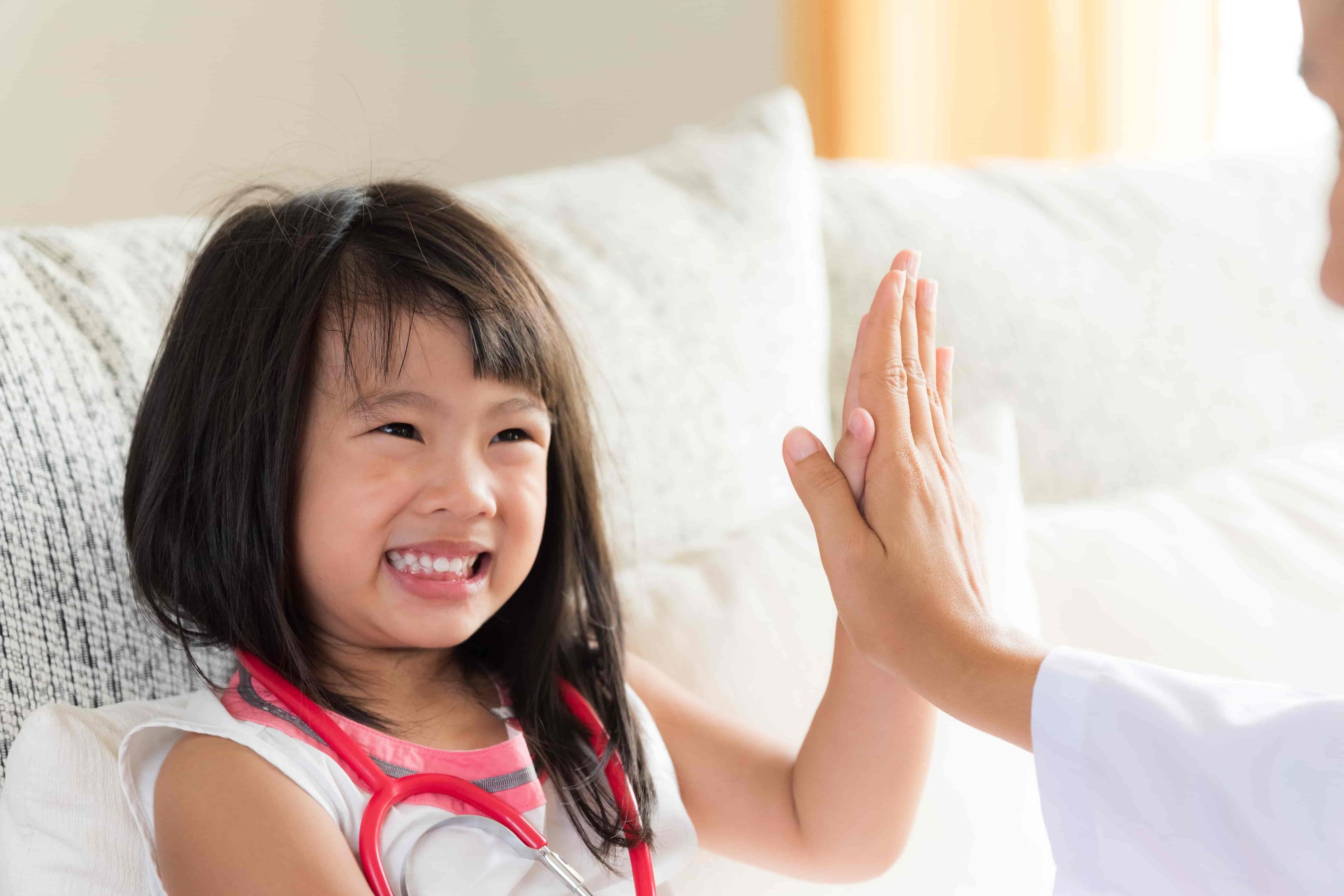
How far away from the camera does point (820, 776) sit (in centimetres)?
89

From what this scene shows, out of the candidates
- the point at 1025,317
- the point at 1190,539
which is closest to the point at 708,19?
the point at 1025,317

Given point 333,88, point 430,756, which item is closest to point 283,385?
point 430,756

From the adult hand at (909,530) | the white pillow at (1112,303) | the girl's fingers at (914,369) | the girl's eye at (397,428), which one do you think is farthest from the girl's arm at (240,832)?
the white pillow at (1112,303)

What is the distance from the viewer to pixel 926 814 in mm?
904

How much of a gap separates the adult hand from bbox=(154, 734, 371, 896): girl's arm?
359 mm

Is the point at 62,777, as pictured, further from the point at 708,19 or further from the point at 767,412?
the point at 708,19

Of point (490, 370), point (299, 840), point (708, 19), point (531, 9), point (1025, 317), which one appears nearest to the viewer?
point (299, 840)

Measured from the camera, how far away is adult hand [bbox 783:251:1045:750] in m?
0.68

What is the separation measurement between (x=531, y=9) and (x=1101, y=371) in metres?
1.37

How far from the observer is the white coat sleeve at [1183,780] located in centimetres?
58

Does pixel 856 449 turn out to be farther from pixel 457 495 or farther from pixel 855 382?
pixel 457 495

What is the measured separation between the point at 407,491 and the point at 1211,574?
0.82 meters

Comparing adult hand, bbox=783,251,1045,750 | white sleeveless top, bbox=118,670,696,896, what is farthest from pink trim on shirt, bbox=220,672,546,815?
adult hand, bbox=783,251,1045,750

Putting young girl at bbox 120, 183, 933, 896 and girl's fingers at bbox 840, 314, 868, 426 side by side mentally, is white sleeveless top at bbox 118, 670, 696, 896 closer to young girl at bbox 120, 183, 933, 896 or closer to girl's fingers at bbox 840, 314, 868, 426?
young girl at bbox 120, 183, 933, 896
